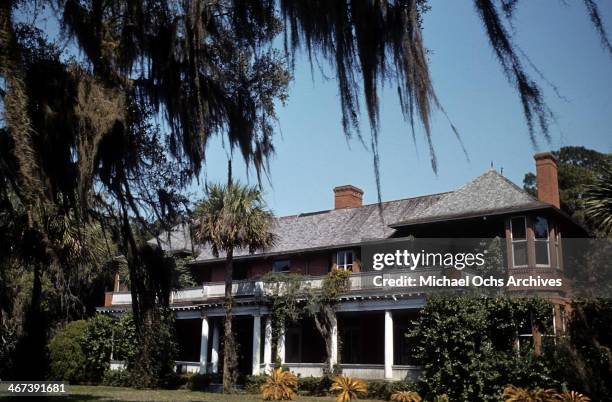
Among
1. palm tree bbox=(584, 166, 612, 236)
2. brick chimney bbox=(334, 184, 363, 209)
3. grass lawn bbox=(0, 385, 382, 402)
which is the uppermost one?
brick chimney bbox=(334, 184, 363, 209)

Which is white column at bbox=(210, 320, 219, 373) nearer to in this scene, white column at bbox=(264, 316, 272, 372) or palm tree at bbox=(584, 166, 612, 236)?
white column at bbox=(264, 316, 272, 372)

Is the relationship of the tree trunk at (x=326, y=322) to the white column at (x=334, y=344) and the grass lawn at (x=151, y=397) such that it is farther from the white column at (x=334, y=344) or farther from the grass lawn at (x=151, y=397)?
the grass lawn at (x=151, y=397)

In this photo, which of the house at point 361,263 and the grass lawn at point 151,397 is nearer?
the grass lawn at point 151,397

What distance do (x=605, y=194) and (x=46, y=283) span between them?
26.5 metres

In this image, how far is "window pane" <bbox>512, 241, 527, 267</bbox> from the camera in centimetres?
2519

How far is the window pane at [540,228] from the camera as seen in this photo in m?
25.5

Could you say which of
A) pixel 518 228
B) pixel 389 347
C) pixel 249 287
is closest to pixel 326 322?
pixel 389 347

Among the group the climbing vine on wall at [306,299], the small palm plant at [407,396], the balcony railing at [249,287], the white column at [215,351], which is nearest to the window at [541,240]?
the balcony railing at [249,287]

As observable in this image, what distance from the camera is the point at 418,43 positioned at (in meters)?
4.38

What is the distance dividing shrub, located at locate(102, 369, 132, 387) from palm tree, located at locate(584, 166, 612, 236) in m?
21.1

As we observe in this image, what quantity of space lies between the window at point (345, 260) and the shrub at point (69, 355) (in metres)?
12.9

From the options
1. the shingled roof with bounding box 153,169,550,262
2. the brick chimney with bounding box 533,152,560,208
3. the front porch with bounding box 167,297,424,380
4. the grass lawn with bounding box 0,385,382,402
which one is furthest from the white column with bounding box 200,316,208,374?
the brick chimney with bounding box 533,152,560,208

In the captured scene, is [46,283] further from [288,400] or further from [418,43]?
[418,43]

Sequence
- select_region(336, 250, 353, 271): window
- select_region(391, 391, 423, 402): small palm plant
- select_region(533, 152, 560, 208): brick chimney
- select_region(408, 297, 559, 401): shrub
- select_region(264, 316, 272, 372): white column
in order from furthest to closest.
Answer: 1. select_region(336, 250, 353, 271): window
2. select_region(264, 316, 272, 372): white column
3. select_region(533, 152, 560, 208): brick chimney
4. select_region(391, 391, 423, 402): small palm plant
5. select_region(408, 297, 559, 401): shrub
